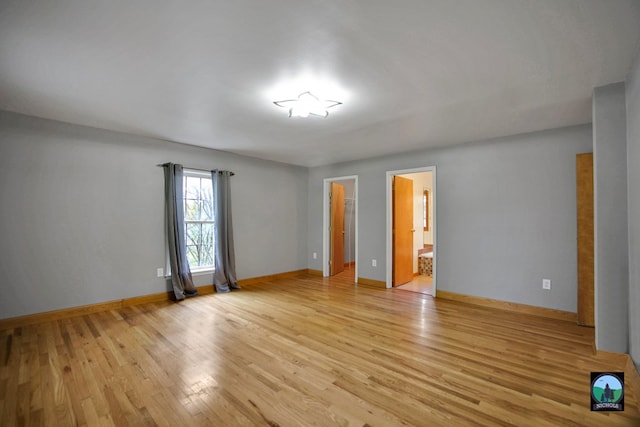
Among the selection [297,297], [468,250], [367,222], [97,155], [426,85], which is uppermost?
[426,85]

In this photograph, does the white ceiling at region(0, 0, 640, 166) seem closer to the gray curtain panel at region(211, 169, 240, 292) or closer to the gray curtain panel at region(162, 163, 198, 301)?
the gray curtain panel at region(162, 163, 198, 301)

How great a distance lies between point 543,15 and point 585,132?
8.34 ft

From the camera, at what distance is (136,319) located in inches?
133

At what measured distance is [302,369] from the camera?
225 centimetres

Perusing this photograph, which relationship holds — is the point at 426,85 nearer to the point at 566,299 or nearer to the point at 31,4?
the point at 31,4

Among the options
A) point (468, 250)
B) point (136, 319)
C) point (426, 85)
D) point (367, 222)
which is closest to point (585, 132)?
point (468, 250)

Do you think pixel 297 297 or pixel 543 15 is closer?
pixel 543 15

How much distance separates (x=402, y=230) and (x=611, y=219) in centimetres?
300

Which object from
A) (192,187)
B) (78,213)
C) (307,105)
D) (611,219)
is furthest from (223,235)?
(611,219)

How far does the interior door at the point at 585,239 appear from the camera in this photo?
10.4 ft

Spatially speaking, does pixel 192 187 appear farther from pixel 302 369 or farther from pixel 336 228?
pixel 302 369

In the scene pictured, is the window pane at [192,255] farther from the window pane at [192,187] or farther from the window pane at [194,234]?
the window pane at [192,187]

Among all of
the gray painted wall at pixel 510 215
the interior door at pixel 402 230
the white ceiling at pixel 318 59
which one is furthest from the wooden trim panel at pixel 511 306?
the white ceiling at pixel 318 59

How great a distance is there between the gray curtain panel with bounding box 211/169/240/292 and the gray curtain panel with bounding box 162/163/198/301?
1.72ft
